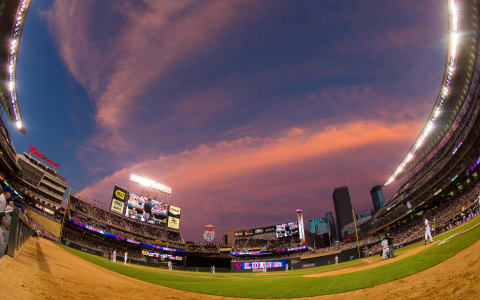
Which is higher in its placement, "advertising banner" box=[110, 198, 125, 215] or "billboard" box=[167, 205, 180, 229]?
"advertising banner" box=[110, 198, 125, 215]

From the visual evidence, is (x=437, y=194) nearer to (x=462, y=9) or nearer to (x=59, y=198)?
(x=462, y=9)

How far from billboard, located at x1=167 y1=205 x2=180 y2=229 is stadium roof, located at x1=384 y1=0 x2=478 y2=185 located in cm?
6548

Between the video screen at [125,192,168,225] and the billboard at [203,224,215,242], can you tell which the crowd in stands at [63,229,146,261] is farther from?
the billboard at [203,224,215,242]

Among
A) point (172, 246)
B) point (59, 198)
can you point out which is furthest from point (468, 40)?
point (59, 198)

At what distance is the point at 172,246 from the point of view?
212ft

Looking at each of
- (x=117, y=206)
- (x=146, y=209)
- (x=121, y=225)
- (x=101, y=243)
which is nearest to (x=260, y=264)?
(x=146, y=209)

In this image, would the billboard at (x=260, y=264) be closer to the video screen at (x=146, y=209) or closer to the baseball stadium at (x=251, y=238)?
the baseball stadium at (x=251, y=238)

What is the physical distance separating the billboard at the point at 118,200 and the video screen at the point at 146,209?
148cm

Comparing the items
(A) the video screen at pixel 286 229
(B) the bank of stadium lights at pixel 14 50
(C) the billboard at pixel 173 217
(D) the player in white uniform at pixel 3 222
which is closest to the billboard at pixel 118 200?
(C) the billboard at pixel 173 217

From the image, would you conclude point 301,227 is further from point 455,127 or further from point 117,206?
point 117,206

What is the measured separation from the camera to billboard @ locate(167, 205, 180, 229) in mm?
71463

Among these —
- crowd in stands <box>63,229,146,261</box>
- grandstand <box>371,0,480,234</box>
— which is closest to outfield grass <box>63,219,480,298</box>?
grandstand <box>371,0,480,234</box>

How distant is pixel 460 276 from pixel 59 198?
83448mm

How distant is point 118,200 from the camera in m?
60.4
